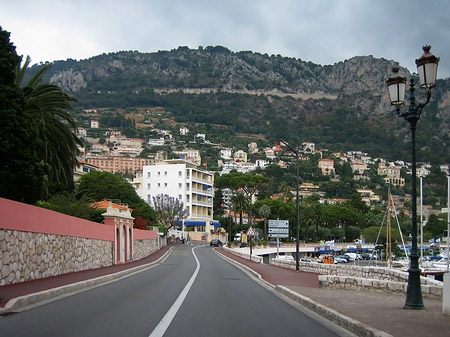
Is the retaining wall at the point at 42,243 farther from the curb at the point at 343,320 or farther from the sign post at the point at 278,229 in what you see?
the sign post at the point at 278,229

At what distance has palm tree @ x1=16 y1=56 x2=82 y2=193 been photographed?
29875 mm

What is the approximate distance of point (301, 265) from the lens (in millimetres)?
36656

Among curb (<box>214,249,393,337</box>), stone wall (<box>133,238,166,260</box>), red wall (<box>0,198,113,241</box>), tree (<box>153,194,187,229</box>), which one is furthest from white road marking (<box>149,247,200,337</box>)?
tree (<box>153,194,187,229</box>)

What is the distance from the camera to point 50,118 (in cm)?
3173

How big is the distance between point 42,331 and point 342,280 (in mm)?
12597


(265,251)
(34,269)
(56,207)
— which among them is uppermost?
(56,207)

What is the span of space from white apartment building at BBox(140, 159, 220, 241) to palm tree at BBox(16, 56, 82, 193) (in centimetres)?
8303

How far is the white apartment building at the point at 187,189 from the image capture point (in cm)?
12125

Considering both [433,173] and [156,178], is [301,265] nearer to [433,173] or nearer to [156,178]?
[156,178]

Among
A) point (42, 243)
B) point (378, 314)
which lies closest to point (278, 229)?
point (42, 243)

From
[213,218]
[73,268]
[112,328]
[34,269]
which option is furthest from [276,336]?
[213,218]

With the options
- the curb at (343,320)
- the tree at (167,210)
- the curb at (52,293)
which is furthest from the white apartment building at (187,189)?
the curb at (343,320)

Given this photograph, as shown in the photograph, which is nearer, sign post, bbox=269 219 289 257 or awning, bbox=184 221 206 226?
sign post, bbox=269 219 289 257

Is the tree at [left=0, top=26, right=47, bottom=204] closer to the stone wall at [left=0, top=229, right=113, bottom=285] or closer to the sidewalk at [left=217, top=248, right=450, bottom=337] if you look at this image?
the stone wall at [left=0, top=229, right=113, bottom=285]
